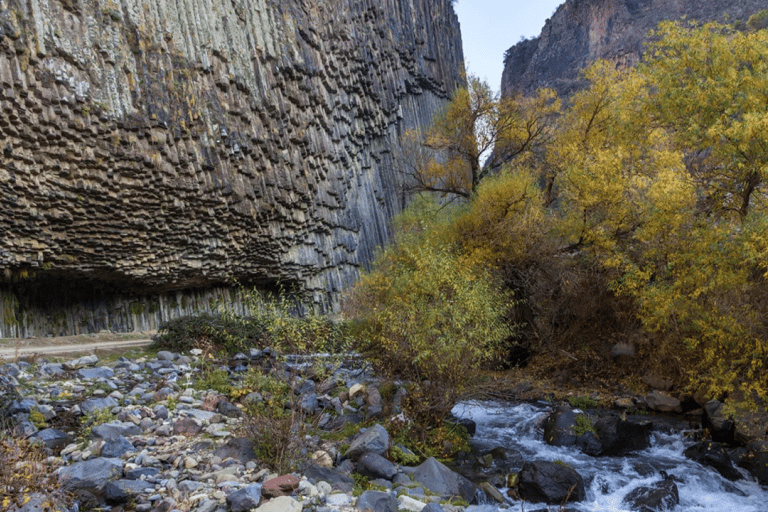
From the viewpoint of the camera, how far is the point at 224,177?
15.1 m

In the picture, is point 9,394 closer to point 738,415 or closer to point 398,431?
point 398,431

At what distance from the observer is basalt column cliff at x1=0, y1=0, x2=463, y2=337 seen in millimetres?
11391

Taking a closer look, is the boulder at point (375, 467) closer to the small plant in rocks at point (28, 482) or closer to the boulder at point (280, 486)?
the boulder at point (280, 486)

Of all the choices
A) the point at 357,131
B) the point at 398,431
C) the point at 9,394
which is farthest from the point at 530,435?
the point at 357,131

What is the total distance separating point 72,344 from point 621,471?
1138 centimetres

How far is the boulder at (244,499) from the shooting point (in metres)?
4.91

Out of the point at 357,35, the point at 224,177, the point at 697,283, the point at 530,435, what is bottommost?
the point at 530,435

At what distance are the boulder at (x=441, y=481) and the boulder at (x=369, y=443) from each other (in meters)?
0.54

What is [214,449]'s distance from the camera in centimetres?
632

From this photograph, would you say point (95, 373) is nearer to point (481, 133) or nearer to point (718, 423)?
point (718, 423)

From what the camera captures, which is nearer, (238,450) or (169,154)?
(238,450)

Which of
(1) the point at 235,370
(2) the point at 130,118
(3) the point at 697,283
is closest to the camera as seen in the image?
(3) the point at 697,283

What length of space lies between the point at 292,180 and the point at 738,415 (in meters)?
13.6

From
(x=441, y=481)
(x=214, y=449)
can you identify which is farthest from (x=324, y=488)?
(x=441, y=481)
